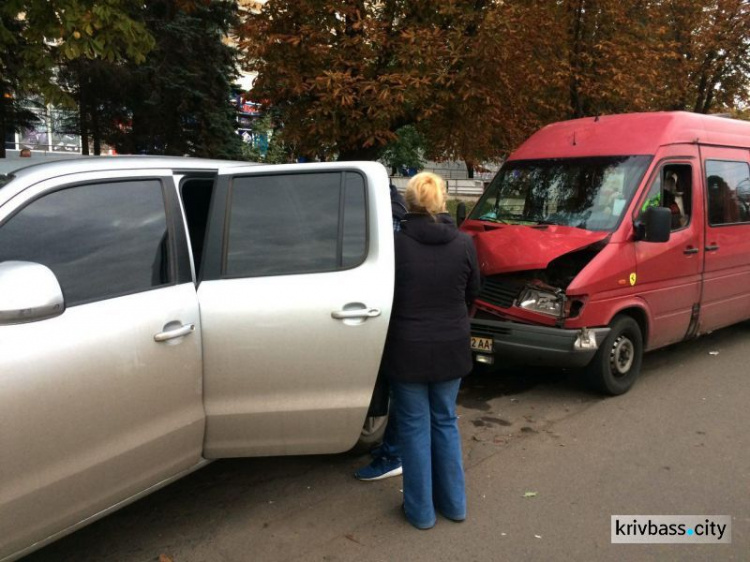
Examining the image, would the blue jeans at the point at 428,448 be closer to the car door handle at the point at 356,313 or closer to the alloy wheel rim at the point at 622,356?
the car door handle at the point at 356,313

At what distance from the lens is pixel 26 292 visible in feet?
7.56

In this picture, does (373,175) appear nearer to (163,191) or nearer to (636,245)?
(163,191)

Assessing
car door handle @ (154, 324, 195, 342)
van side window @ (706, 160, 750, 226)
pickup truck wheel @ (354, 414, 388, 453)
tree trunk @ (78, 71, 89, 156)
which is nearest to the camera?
car door handle @ (154, 324, 195, 342)

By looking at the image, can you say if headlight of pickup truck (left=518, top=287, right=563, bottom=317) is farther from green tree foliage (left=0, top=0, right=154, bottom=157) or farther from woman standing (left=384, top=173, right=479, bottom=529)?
green tree foliage (left=0, top=0, right=154, bottom=157)

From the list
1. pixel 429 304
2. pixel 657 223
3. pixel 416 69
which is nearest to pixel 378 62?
pixel 416 69

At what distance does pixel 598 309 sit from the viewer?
505 centimetres

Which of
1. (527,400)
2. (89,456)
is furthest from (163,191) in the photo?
(527,400)

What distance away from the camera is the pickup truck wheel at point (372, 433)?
4113 millimetres

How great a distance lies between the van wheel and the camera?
17.2 ft

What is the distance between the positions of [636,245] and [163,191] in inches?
153

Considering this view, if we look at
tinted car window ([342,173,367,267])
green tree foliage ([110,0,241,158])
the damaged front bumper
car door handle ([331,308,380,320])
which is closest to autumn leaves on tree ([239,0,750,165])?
the damaged front bumper

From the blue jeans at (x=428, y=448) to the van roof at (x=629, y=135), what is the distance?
354 centimetres

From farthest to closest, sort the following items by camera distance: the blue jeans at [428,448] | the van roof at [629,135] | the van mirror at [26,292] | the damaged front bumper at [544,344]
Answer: the van roof at [629,135], the damaged front bumper at [544,344], the blue jeans at [428,448], the van mirror at [26,292]

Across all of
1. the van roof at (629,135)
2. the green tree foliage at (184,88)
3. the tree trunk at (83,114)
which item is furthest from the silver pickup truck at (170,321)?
the tree trunk at (83,114)
